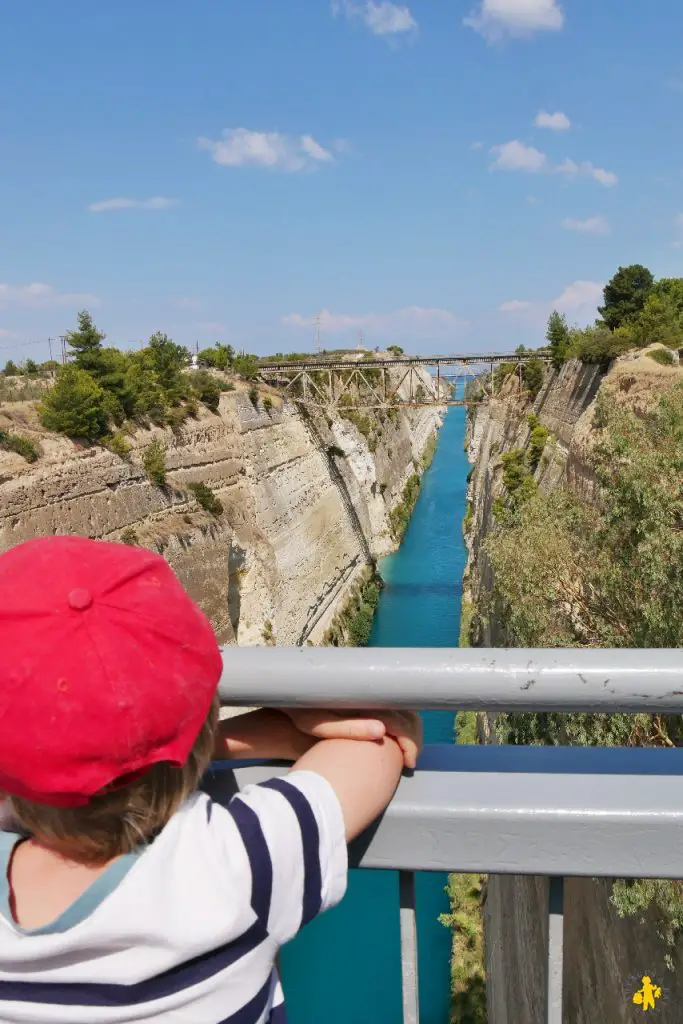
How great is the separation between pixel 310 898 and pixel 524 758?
1.27ft

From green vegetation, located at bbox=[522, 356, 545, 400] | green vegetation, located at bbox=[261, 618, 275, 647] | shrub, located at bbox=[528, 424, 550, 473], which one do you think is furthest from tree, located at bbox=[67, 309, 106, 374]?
green vegetation, located at bbox=[522, 356, 545, 400]

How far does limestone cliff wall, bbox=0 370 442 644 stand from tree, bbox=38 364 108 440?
0.31 m

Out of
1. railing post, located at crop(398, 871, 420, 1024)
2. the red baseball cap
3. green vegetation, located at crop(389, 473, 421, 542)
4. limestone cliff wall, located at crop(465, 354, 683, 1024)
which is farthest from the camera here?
green vegetation, located at crop(389, 473, 421, 542)

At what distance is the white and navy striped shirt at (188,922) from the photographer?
81 centimetres

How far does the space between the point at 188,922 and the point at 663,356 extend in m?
16.7

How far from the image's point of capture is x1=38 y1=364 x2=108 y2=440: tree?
12.9 meters

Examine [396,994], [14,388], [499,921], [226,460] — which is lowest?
[396,994]

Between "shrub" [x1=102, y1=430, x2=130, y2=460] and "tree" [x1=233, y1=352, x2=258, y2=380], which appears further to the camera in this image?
"tree" [x1=233, y1=352, x2=258, y2=380]

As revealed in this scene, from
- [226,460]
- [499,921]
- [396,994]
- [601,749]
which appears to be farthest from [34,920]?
[226,460]

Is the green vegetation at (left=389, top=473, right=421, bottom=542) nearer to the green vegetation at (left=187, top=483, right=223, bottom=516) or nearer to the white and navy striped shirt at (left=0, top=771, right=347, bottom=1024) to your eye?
the green vegetation at (left=187, top=483, right=223, bottom=516)

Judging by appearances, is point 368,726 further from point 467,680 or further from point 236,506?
point 236,506

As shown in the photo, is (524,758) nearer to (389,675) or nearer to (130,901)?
(389,675)

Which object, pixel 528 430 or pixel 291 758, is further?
pixel 528 430

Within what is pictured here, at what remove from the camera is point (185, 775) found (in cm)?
90
